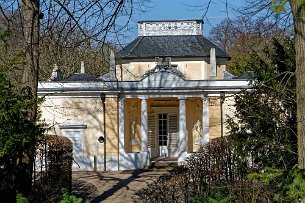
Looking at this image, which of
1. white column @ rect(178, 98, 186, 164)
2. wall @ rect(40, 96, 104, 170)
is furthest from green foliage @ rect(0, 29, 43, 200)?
white column @ rect(178, 98, 186, 164)

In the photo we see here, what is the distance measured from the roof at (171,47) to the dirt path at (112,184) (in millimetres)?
7113

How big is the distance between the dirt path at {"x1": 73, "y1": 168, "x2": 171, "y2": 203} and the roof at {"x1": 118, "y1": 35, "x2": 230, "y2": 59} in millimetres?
7113

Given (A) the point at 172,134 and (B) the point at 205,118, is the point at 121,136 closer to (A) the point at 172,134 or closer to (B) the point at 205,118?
(B) the point at 205,118

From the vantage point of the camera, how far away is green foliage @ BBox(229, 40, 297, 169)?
11578mm

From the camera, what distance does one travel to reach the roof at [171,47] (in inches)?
1198

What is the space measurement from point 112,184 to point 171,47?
11821mm

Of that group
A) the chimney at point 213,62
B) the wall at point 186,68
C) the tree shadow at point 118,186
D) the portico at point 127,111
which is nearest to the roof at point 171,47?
the wall at point 186,68

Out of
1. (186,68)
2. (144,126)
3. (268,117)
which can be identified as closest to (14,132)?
(268,117)

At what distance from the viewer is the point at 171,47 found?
3108cm

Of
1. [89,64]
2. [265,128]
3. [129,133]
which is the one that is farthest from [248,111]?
[89,64]

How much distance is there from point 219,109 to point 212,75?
2847 mm

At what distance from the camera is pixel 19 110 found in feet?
29.7

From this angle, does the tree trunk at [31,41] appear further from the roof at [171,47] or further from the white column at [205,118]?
the roof at [171,47]

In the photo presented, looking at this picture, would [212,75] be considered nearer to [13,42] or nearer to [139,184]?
[139,184]
